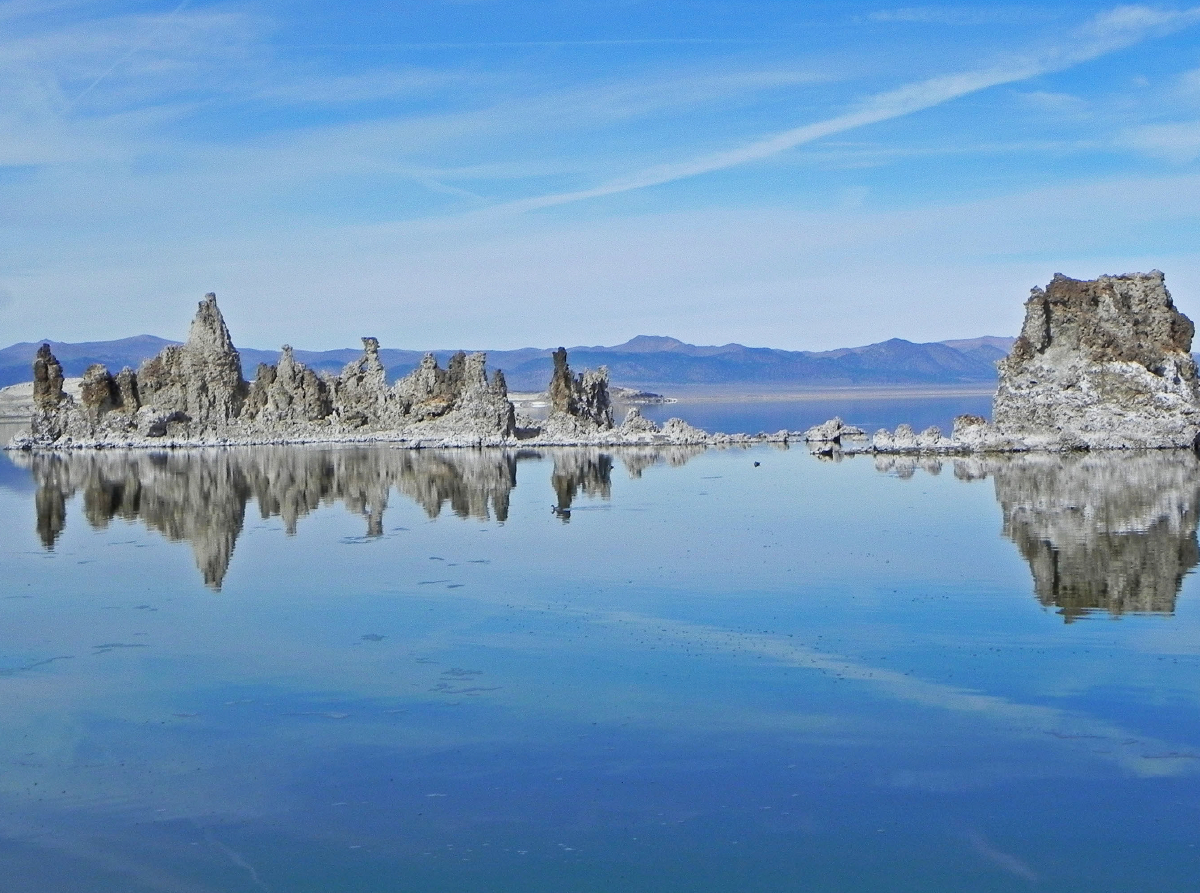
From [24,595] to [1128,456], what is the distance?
109 feet

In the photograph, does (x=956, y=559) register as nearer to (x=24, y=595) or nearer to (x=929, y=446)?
(x=24, y=595)

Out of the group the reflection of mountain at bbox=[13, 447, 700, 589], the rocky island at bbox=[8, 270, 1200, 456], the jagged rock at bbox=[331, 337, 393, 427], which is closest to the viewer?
the reflection of mountain at bbox=[13, 447, 700, 589]

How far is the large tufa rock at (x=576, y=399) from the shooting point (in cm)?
6234

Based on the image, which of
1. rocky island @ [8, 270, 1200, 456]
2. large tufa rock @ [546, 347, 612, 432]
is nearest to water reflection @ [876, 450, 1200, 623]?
rocky island @ [8, 270, 1200, 456]

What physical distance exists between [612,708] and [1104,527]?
15.2 meters

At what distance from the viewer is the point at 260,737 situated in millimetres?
12648

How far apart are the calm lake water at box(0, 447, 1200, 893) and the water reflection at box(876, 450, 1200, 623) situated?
14cm

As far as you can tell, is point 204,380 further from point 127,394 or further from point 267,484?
point 267,484

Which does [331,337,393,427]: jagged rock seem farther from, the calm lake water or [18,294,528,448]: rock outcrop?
the calm lake water

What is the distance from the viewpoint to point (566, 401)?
207 feet

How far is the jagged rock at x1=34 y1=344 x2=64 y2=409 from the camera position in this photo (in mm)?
66062

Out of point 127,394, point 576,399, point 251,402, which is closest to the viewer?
point 576,399

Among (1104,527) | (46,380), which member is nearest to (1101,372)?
(1104,527)

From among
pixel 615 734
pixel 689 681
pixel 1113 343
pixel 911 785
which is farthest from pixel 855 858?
pixel 1113 343
